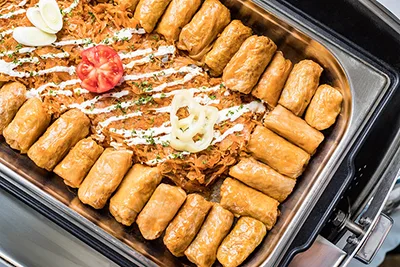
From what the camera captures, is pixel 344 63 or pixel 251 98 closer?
pixel 344 63

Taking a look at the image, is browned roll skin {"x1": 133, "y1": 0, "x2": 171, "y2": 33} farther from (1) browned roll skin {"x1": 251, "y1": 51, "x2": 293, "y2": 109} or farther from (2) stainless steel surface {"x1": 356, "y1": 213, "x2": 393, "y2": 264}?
(2) stainless steel surface {"x1": 356, "y1": 213, "x2": 393, "y2": 264}

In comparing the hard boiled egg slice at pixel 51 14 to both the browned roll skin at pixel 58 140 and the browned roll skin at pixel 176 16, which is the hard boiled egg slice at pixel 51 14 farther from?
the browned roll skin at pixel 176 16

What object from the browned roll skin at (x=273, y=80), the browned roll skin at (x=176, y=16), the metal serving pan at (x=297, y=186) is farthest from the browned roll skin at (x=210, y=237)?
the browned roll skin at (x=176, y=16)

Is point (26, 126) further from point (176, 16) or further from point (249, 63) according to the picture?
point (249, 63)

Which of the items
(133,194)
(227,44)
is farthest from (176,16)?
(133,194)

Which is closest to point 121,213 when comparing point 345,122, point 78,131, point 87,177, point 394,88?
point 87,177

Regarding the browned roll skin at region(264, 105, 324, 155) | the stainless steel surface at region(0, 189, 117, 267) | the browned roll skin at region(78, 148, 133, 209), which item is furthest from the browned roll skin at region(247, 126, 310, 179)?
the stainless steel surface at region(0, 189, 117, 267)

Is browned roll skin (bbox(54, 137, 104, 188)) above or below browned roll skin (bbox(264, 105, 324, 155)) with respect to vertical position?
below

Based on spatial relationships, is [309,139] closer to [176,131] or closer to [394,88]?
[394,88]
